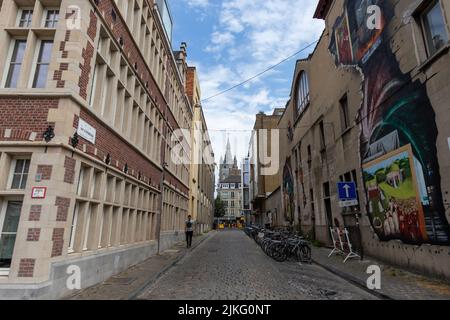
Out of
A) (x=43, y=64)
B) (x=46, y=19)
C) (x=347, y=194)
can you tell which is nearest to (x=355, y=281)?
(x=347, y=194)

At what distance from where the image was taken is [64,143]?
5938 millimetres

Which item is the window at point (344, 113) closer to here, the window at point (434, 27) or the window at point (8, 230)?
the window at point (434, 27)

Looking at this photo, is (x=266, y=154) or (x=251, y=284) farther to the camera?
(x=266, y=154)

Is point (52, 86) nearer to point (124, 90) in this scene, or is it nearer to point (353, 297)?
point (124, 90)

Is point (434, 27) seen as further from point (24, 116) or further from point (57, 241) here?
point (57, 241)

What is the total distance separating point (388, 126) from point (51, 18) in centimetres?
1073

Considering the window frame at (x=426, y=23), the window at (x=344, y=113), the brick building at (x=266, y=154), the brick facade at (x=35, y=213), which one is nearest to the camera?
the brick facade at (x=35, y=213)

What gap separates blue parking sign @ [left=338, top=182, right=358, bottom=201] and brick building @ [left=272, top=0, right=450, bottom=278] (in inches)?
36.3

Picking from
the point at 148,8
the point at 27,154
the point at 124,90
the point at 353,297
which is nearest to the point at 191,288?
the point at 353,297

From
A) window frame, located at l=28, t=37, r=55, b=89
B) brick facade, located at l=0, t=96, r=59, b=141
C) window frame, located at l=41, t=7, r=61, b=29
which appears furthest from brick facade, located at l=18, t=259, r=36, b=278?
A: window frame, located at l=41, t=7, r=61, b=29

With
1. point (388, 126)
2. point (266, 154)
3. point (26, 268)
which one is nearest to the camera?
point (26, 268)

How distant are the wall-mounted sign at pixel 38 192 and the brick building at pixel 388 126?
9380 mm

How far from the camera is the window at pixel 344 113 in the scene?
14.1 m

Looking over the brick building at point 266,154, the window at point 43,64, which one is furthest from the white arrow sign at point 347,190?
the brick building at point 266,154
